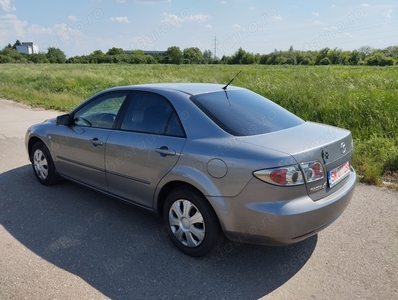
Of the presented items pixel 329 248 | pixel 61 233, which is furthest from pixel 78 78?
pixel 329 248

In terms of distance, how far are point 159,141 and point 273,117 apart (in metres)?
1.16

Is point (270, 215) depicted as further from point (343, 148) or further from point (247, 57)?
point (247, 57)

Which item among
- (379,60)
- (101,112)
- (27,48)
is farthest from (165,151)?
(27,48)

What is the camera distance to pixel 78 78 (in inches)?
824

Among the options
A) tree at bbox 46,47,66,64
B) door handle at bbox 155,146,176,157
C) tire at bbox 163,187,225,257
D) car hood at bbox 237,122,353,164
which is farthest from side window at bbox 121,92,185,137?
tree at bbox 46,47,66,64

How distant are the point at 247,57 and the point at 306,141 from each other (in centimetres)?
8745

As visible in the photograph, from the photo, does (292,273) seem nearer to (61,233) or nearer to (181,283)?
(181,283)

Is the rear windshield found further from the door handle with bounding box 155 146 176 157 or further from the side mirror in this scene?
the side mirror

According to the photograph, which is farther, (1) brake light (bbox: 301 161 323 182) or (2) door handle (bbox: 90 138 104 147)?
(2) door handle (bbox: 90 138 104 147)

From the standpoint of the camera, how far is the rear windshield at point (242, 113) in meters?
2.99

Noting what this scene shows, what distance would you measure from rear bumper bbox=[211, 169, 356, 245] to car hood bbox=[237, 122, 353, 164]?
0.31 meters

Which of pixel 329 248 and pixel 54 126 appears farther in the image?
pixel 54 126

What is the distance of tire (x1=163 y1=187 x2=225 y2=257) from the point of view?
283cm

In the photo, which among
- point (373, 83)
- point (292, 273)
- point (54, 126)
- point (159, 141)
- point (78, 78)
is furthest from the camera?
point (78, 78)
